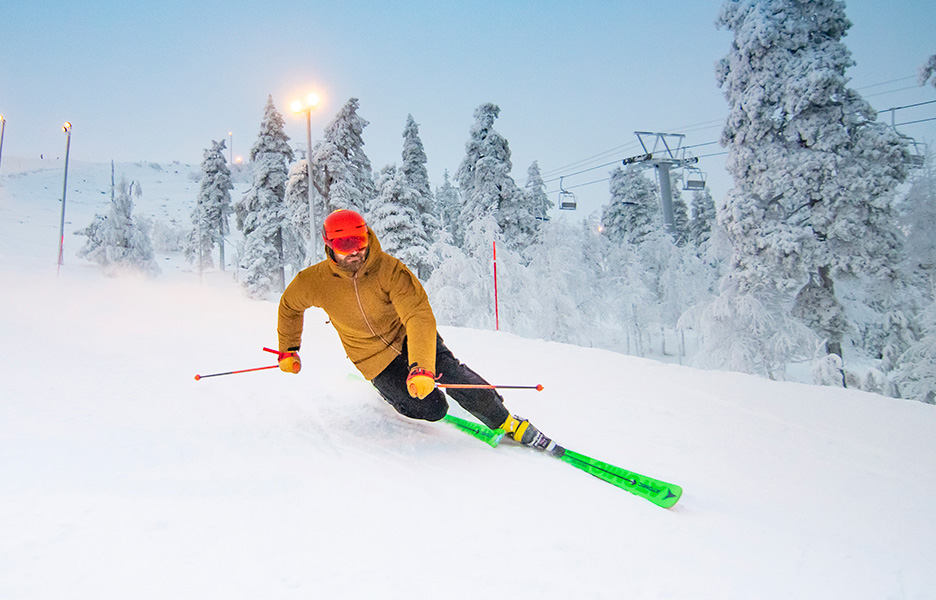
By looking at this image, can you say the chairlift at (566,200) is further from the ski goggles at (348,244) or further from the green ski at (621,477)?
the ski goggles at (348,244)

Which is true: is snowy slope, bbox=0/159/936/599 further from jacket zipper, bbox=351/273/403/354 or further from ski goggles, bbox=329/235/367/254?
ski goggles, bbox=329/235/367/254

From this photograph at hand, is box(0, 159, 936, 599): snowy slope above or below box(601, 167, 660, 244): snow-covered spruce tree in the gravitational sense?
below

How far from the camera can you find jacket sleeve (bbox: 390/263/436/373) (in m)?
3.36

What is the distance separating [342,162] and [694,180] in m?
23.8

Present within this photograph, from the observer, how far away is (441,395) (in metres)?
3.91

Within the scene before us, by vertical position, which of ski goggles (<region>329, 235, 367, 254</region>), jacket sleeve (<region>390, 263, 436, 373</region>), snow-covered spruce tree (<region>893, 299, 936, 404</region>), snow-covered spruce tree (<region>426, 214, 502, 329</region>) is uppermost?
snow-covered spruce tree (<region>426, 214, 502, 329</region>)

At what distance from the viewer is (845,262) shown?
12875 mm

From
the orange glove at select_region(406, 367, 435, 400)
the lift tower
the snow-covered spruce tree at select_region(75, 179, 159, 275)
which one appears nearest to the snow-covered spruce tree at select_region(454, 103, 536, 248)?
the lift tower

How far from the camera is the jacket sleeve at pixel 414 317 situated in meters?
3.36

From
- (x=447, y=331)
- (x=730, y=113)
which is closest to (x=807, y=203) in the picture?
(x=730, y=113)

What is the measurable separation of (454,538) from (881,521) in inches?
102

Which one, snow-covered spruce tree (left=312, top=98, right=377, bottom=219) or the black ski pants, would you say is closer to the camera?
the black ski pants

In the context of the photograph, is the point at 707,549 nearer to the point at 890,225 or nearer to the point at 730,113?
the point at 890,225

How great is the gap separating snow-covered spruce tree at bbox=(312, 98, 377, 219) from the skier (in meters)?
22.9
